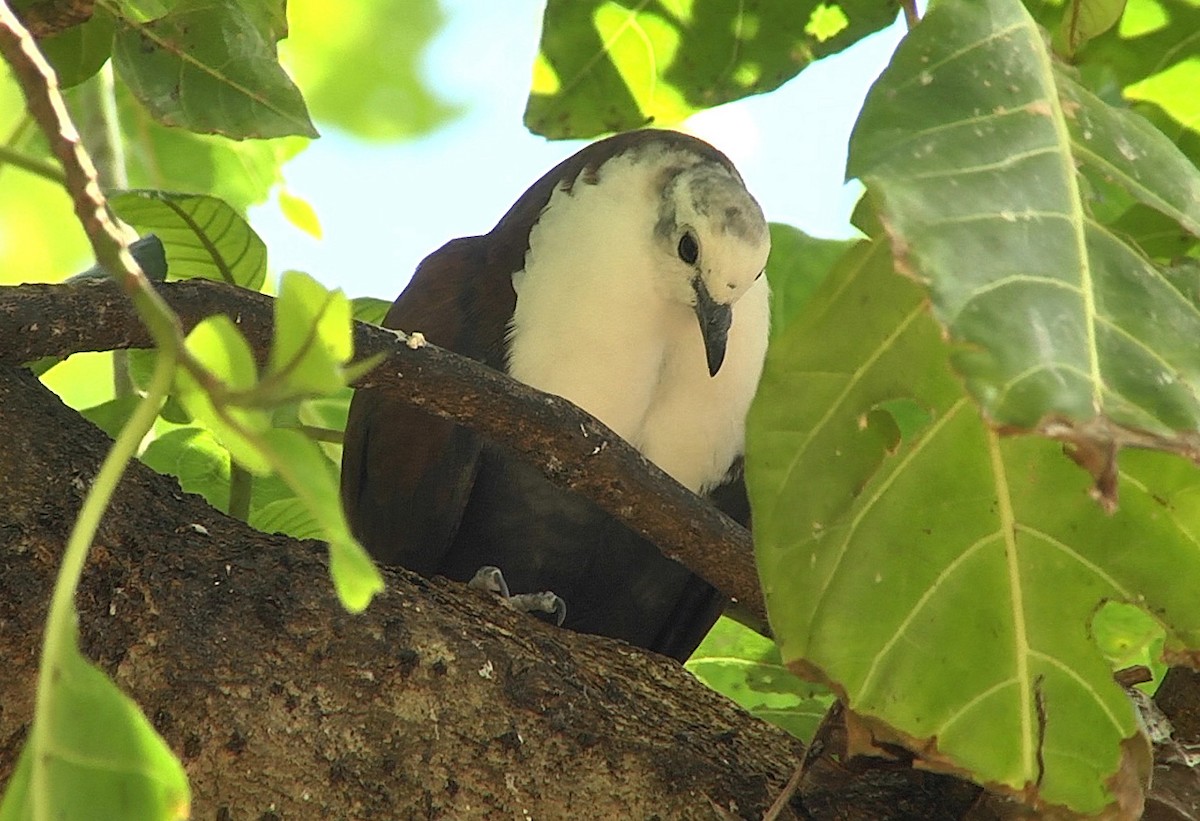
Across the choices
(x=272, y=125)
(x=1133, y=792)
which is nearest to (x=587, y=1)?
(x=272, y=125)

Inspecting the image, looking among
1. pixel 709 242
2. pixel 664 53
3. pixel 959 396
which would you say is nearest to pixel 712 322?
pixel 709 242

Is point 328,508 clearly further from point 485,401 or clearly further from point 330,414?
point 330,414

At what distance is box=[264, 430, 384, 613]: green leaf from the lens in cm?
67

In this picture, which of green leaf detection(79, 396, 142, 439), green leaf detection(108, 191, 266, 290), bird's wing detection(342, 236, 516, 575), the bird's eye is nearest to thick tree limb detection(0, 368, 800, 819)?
green leaf detection(79, 396, 142, 439)

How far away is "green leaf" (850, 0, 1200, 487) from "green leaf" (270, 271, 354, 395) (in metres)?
0.32

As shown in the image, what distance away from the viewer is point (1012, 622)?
1051 millimetres

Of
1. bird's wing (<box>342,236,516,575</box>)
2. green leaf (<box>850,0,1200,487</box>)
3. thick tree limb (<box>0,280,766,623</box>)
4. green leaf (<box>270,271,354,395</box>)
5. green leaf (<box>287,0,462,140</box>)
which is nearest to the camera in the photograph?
green leaf (<box>270,271,354,395</box>)

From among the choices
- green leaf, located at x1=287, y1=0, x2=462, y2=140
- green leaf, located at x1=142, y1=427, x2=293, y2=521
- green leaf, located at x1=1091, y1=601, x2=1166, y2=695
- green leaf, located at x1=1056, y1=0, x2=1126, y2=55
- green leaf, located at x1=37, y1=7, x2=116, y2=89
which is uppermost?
green leaf, located at x1=287, y1=0, x2=462, y2=140

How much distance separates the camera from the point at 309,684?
1173 millimetres

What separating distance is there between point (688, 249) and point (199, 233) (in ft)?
2.21

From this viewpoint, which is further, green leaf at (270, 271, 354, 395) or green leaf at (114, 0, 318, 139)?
green leaf at (114, 0, 318, 139)

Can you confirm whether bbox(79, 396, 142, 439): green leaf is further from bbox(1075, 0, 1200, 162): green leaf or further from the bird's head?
bbox(1075, 0, 1200, 162): green leaf

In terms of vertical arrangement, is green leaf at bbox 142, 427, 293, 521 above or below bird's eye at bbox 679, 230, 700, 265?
below

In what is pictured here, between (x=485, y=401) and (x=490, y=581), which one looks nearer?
(x=485, y=401)
